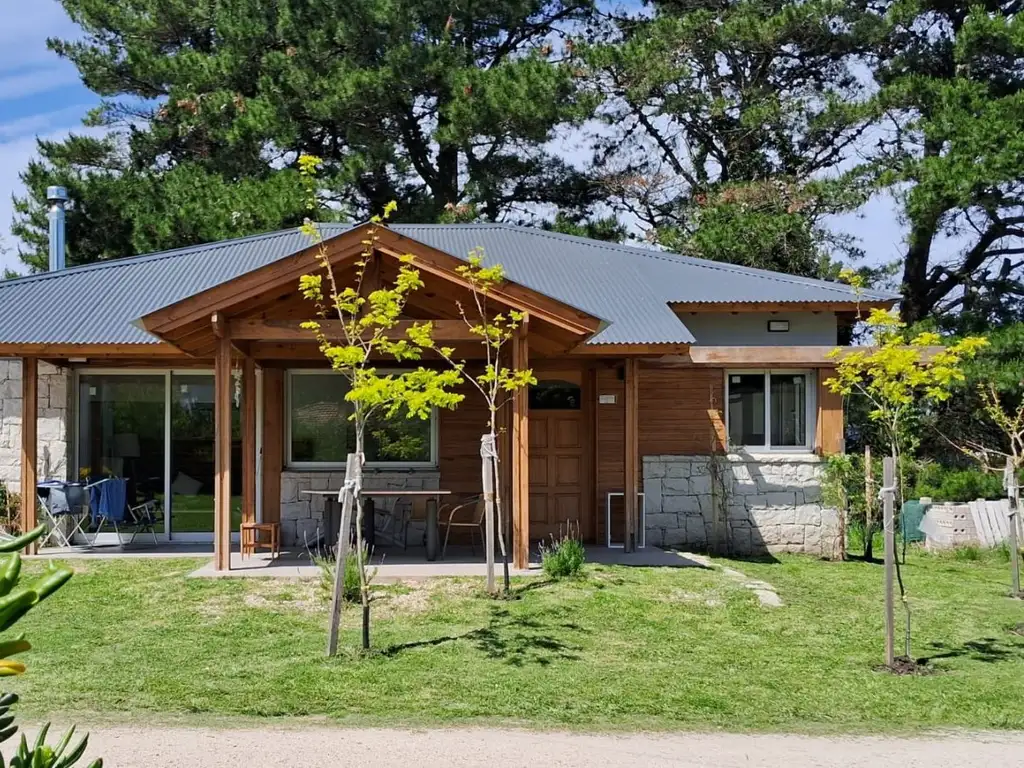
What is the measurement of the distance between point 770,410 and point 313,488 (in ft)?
21.2

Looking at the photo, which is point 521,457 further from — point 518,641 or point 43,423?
point 43,423

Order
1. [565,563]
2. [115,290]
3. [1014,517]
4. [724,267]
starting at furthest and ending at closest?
1. [724,267]
2. [115,290]
3. [1014,517]
4. [565,563]

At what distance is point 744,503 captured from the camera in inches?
573

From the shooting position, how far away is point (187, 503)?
14.4 m

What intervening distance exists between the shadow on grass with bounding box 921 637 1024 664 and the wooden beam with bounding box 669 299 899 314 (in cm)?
658

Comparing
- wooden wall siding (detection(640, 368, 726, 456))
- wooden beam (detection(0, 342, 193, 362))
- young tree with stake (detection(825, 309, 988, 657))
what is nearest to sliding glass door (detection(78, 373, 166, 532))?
wooden beam (detection(0, 342, 193, 362))

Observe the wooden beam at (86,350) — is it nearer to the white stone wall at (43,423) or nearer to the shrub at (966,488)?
the white stone wall at (43,423)

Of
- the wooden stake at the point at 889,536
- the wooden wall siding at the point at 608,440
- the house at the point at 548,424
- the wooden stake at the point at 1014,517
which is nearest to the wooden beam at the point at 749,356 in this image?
the house at the point at 548,424

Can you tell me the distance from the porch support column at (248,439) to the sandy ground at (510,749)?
6184 millimetres

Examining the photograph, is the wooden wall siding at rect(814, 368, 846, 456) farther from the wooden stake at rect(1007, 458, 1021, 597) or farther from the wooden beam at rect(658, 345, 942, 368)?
the wooden stake at rect(1007, 458, 1021, 597)

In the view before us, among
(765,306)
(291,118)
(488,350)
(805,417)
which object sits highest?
(291,118)

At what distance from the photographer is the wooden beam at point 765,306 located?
48.6ft

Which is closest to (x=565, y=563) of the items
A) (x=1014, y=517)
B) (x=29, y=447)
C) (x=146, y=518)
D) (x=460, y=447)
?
(x=460, y=447)

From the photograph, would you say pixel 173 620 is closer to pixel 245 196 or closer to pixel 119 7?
pixel 245 196
